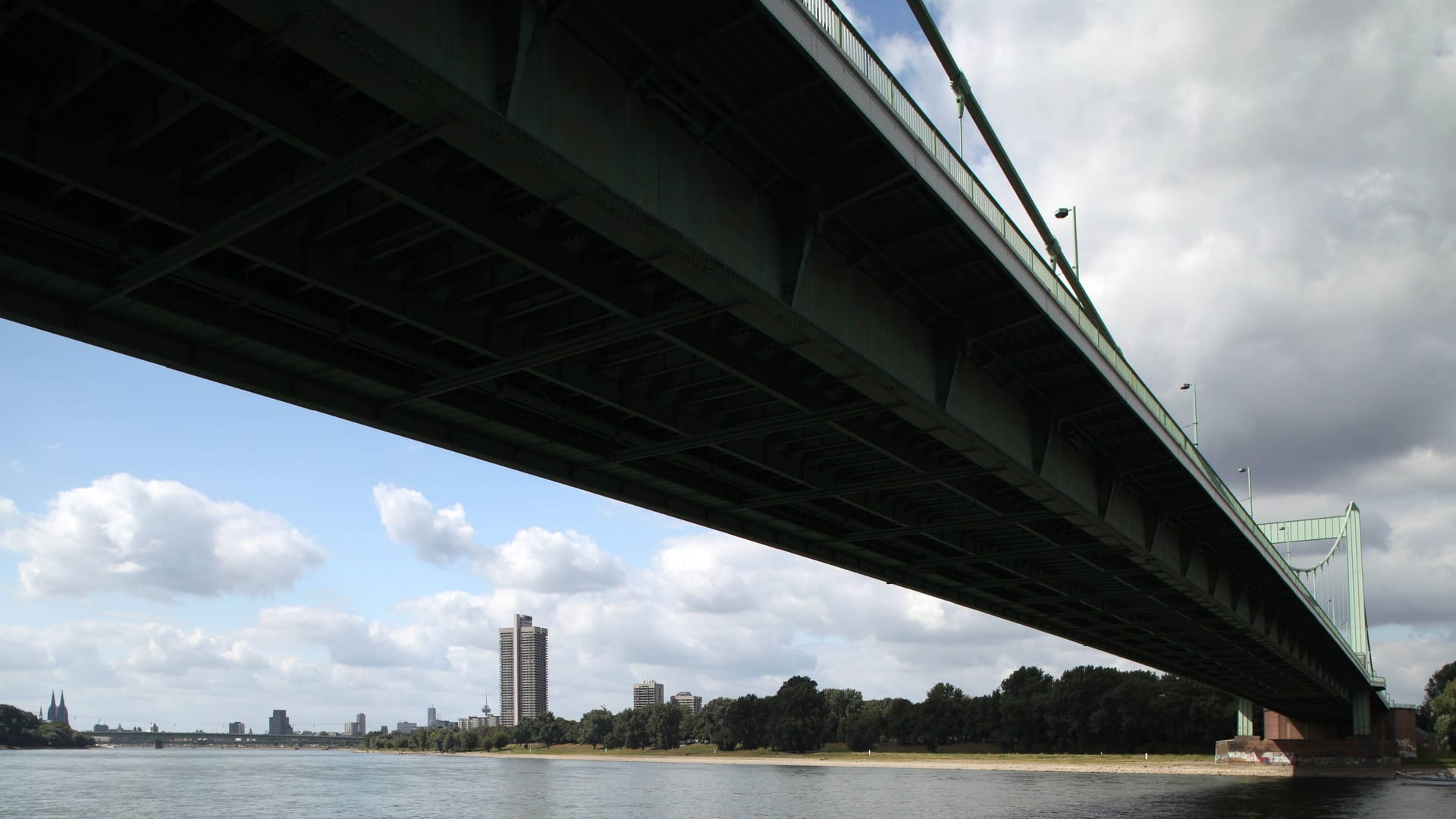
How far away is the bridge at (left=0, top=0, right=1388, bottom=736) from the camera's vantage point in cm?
1237

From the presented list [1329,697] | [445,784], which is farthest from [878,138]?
[1329,697]

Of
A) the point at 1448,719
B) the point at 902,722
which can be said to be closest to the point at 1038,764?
the point at 902,722

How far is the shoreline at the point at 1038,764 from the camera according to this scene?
101 m

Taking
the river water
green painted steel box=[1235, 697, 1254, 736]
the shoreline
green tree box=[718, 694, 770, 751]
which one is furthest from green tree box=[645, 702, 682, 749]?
green painted steel box=[1235, 697, 1254, 736]

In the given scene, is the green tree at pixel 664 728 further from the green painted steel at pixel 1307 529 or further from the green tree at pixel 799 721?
the green painted steel at pixel 1307 529

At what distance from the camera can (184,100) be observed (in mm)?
13375

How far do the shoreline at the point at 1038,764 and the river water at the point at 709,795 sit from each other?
7.22m

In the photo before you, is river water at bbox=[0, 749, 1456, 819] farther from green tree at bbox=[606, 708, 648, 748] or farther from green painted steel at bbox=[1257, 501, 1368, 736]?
green tree at bbox=[606, 708, 648, 748]

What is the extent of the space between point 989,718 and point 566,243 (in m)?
140

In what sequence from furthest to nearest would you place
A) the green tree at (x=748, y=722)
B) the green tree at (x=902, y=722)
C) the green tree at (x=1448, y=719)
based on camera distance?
the green tree at (x=748, y=722) < the green tree at (x=902, y=722) < the green tree at (x=1448, y=719)

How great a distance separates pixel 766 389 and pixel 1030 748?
130 m

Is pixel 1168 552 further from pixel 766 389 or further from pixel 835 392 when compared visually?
pixel 766 389

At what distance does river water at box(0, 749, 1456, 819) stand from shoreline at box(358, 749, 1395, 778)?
7.22 m

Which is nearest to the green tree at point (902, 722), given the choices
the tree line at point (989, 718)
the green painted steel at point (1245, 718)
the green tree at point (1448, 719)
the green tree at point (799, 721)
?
the tree line at point (989, 718)
